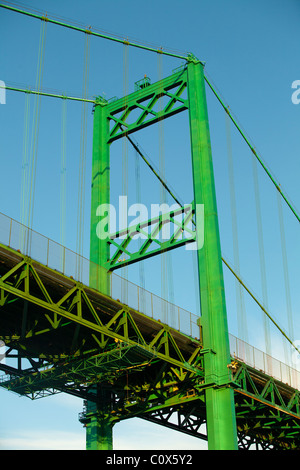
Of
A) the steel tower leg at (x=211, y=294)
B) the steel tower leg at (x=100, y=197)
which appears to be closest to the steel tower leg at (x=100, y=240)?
the steel tower leg at (x=100, y=197)

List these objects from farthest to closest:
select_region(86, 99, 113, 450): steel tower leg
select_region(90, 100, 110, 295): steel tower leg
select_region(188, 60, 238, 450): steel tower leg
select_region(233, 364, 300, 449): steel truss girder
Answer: select_region(233, 364, 300, 449): steel truss girder → select_region(90, 100, 110, 295): steel tower leg → select_region(86, 99, 113, 450): steel tower leg → select_region(188, 60, 238, 450): steel tower leg

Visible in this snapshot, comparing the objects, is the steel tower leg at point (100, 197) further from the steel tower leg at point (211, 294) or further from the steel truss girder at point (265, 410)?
the steel truss girder at point (265, 410)

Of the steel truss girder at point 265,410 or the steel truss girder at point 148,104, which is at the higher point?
the steel truss girder at point 148,104

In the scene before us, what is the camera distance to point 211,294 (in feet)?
145

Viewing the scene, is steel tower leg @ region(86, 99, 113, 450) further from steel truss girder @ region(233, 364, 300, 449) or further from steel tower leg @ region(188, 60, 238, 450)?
steel truss girder @ region(233, 364, 300, 449)

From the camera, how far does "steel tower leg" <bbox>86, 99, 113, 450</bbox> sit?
4497 cm

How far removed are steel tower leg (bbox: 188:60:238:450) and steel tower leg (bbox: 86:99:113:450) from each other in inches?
215

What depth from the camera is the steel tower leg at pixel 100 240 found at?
148ft

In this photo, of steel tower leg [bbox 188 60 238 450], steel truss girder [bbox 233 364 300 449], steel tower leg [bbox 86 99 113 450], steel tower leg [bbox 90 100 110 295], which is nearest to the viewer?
steel tower leg [bbox 188 60 238 450]

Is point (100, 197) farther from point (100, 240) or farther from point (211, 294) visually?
point (211, 294)

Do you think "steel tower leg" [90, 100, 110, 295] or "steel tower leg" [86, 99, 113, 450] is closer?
"steel tower leg" [86, 99, 113, 450]

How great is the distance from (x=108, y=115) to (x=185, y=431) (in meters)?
19.7

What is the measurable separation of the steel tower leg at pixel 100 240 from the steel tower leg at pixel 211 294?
215 inches

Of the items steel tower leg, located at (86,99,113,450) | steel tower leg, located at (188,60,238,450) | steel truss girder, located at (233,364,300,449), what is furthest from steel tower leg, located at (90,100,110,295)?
steel truss girder, located at (233,364,300,449)
